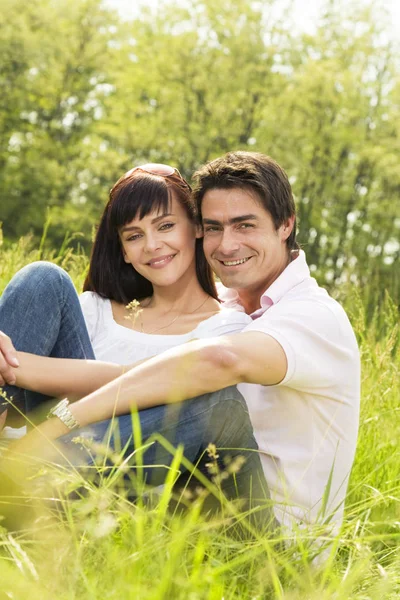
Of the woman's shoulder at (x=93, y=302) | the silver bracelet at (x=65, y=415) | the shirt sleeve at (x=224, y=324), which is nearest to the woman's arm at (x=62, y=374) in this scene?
the silver bracelet at (x=65, y=415)

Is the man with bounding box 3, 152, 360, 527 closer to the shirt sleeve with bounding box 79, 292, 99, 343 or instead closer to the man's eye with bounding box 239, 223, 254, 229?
the man's eye with bounding box 239, 223, 254, 229

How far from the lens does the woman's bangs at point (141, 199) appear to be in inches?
141

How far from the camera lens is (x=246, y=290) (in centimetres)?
339

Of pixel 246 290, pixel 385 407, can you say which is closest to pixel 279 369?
pixel 246 290

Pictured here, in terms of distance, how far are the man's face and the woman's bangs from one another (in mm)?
313

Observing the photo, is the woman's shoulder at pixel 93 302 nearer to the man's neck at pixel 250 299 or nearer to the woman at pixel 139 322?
the woman at pixel 139 322

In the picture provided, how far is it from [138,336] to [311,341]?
47.1 inches

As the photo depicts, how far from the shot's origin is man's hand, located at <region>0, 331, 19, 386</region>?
280 cm

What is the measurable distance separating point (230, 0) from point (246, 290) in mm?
23514

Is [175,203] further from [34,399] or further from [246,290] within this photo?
[34,399]

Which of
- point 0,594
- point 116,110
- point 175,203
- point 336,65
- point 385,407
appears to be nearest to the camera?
point 0,594

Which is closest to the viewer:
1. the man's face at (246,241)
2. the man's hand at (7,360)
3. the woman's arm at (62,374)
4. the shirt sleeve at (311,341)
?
the shirt sleeve at (311,341)

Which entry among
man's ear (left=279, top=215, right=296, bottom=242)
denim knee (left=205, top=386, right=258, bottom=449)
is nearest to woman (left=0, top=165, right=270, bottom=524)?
denim knee (left=205, top=386, right=258, bottom=449)

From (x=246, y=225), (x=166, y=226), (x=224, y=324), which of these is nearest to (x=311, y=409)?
(x=224, y=324)
